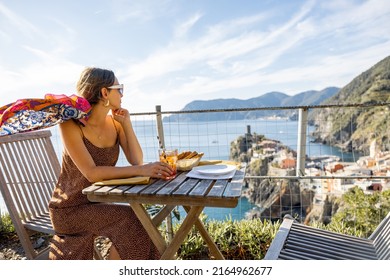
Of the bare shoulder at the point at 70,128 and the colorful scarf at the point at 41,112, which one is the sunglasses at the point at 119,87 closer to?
the colorful scarf at the point at 41,112

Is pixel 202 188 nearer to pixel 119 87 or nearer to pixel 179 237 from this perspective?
pixel 179 237

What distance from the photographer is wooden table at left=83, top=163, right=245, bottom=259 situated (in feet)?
4.15

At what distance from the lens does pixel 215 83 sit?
1467 inches

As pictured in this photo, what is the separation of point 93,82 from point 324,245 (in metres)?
1.62

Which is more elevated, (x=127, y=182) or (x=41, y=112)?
(x=41, y=112)

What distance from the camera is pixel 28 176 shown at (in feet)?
7.72

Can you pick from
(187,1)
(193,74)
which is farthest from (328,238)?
(193,74)

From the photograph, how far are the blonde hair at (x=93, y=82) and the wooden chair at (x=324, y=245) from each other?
1.29 metres

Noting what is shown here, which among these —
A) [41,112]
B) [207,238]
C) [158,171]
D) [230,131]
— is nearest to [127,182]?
[158,171]

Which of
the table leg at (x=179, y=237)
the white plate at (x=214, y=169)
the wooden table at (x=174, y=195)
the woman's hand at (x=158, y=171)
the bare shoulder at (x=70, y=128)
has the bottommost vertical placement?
the table leg at (x=179, y=237)

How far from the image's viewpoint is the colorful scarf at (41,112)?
5.04 ft

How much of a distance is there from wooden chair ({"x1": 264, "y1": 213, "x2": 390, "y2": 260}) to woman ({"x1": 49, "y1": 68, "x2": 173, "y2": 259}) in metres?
0.71

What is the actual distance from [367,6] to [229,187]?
8.19 ft

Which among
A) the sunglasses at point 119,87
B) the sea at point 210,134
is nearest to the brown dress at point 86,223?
the sunglasses at point 119,87
